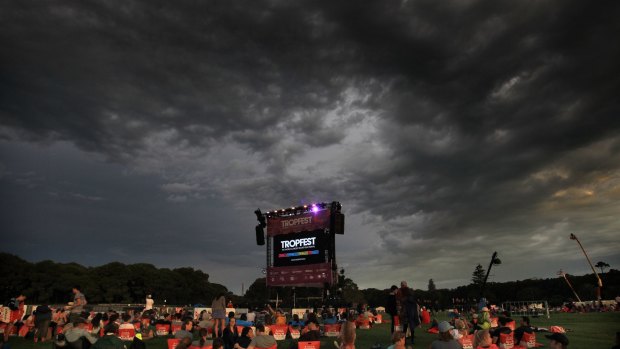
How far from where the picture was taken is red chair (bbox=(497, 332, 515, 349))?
13225mm

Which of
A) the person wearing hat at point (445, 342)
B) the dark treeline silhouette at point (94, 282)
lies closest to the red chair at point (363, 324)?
the person wearing hat at point (445, 342)

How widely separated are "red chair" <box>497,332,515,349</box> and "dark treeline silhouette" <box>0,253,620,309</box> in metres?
64.3

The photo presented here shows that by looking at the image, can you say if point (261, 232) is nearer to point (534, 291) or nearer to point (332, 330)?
point (332, 330)

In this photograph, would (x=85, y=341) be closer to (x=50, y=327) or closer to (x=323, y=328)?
(x=50, y=327)

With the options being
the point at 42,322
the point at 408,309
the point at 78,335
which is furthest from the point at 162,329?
the point at 408,309

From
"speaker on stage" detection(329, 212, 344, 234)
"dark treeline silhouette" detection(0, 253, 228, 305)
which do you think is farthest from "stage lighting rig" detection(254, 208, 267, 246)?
"dark treeline silhouette" detection(0, 253, 228, 305)

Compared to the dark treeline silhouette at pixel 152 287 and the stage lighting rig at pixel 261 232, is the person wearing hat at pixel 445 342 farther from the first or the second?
the dark treeline silhouette at pixel 152 287

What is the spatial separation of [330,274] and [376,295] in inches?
3087

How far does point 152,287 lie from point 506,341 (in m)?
92.0

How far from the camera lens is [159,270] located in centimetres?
10156

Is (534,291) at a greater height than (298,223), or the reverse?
(298,223)

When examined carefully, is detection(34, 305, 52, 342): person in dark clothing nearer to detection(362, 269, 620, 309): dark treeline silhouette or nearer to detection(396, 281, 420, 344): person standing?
detection(396, 281, 420, 344): person standing

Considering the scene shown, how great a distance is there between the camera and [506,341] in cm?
1330

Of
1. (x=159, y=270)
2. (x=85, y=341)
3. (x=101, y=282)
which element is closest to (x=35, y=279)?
(x=101, y=282)
